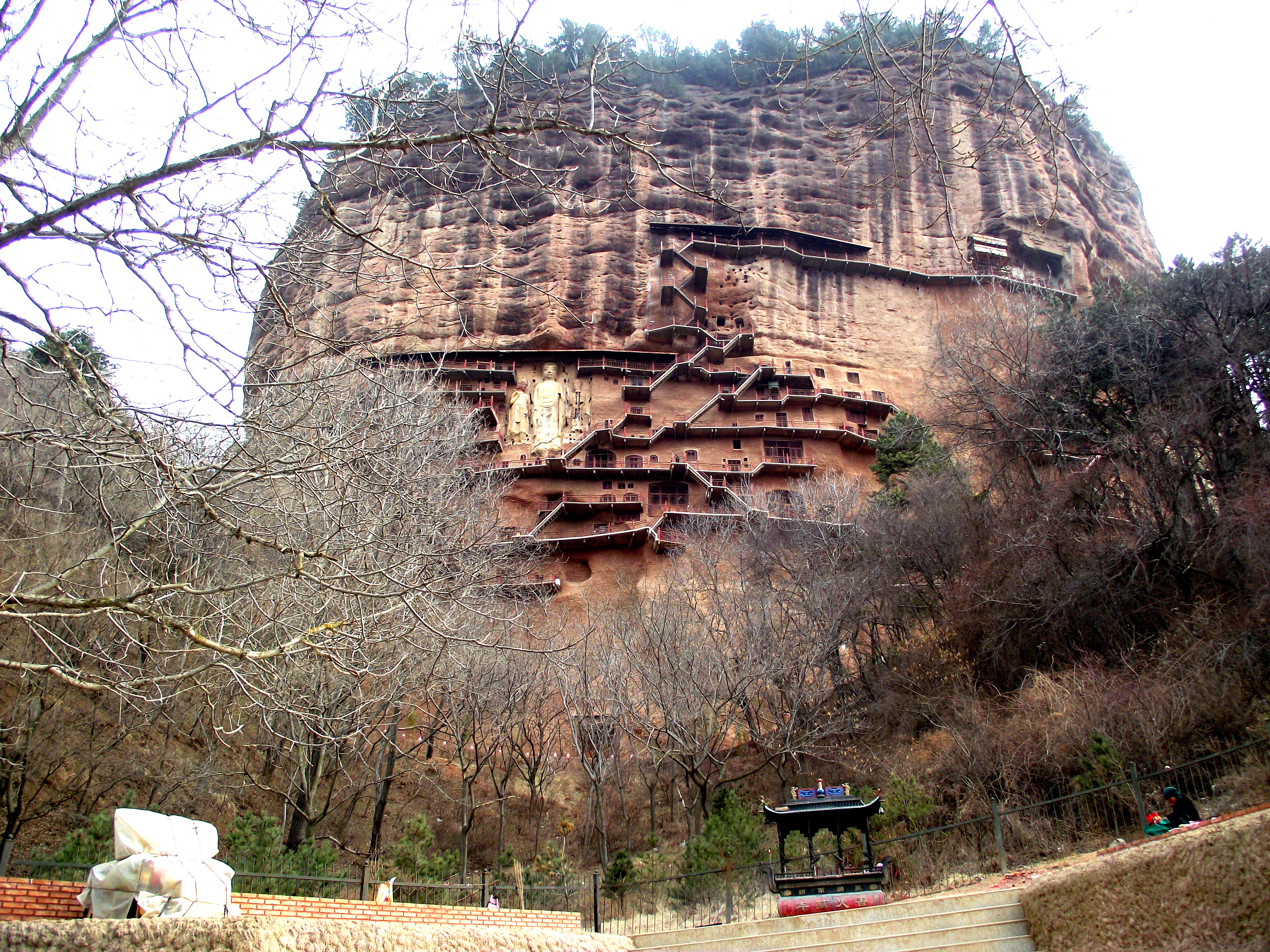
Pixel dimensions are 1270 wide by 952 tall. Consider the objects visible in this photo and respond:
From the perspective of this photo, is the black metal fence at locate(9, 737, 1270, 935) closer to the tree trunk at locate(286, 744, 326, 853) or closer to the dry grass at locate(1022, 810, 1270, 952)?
the tree trunk at locate(286, 744, 326, 853)

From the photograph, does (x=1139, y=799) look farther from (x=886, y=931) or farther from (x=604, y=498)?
(x=604, y=498)

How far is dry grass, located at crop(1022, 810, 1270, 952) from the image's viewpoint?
7.12 m

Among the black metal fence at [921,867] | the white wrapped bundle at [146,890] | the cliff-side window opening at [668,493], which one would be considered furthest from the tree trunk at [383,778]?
the cliff-side window opening at [668,493]

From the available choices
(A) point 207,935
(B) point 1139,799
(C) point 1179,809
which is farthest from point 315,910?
(B) point 1139,799

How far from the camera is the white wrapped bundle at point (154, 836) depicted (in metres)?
7.38

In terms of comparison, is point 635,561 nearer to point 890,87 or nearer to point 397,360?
point 397,360

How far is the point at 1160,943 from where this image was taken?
25.8 ft

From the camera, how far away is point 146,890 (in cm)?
725

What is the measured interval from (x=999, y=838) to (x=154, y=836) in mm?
10461

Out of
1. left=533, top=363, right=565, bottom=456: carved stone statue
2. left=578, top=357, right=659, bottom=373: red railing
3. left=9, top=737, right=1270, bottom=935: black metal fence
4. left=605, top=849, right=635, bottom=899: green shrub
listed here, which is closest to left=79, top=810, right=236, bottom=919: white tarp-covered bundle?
left=9, top=737, right=1270, bottom=935: black metal fence

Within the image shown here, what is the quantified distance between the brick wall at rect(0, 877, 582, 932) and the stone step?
157 cm

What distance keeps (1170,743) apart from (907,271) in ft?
111

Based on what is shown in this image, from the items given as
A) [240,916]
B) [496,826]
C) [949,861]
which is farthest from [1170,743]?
[496,826]

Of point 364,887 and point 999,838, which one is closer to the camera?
point 364,887
